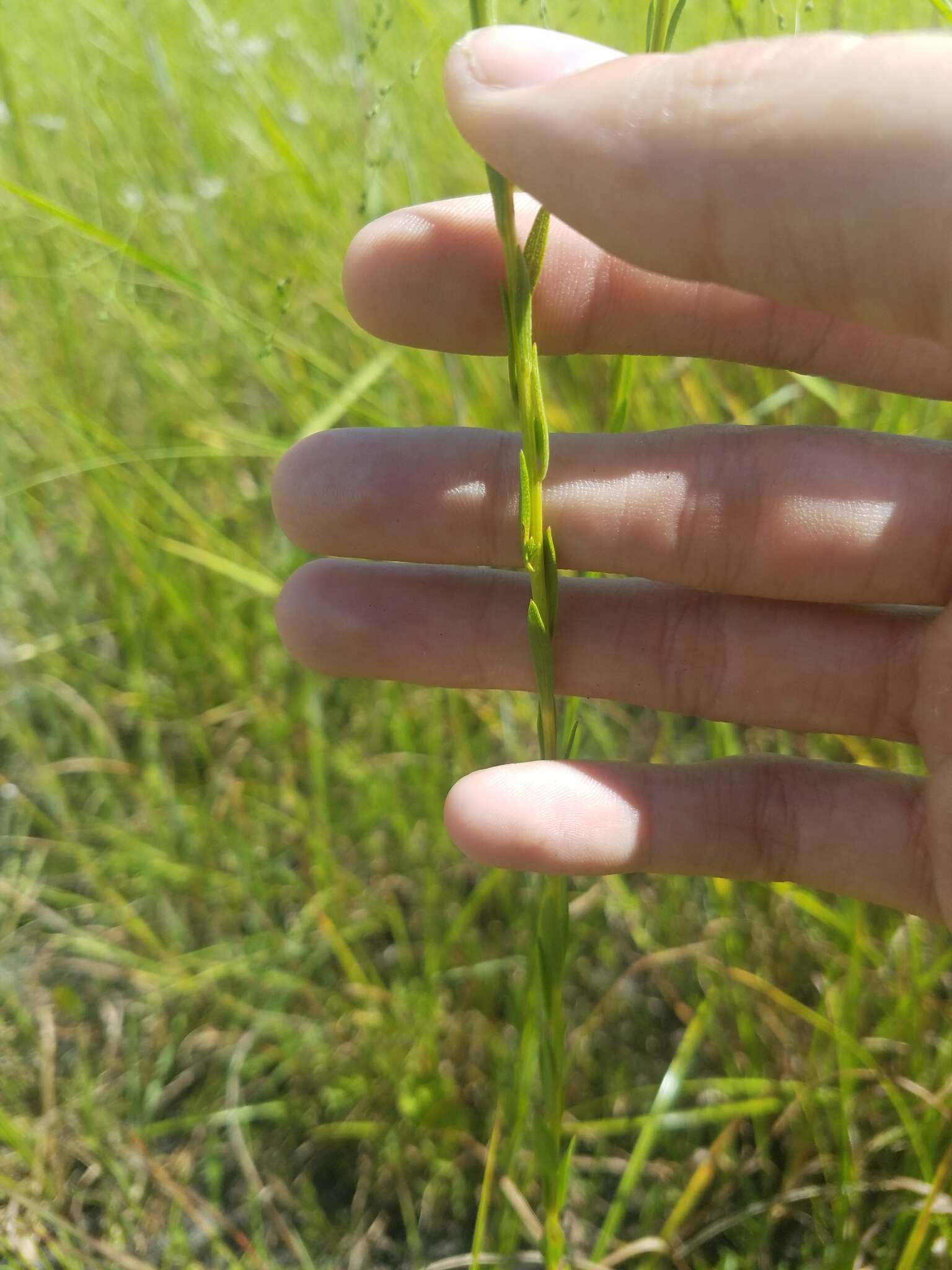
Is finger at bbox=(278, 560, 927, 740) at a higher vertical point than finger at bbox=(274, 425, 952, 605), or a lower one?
lower

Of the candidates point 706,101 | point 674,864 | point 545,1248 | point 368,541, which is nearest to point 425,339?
point 368,541

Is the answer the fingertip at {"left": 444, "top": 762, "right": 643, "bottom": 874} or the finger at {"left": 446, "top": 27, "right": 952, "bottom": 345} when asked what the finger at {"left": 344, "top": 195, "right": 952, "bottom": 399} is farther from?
the fingertip at {"left": 444, "top": 762, "right": 643, "bottom": 874}

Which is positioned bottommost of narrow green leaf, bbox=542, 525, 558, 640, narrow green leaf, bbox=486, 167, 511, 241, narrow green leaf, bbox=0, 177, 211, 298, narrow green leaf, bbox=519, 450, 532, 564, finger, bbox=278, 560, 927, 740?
finger, bbox=278, 560, 927, 740

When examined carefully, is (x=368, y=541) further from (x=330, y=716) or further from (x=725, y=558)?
(x=330, y=716)

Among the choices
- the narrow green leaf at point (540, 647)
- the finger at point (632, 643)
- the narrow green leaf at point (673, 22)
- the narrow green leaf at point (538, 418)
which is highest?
the narrow green leaf at point (673, 22)

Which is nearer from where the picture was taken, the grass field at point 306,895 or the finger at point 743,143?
the finger at point 743,143

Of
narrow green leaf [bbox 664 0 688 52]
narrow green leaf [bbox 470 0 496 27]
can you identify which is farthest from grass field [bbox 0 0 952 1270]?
narrow green leaf [bbox 470 0 496 27]

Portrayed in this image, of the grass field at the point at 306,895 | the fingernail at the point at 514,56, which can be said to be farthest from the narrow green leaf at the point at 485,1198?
the fingernail at the point at 514,56

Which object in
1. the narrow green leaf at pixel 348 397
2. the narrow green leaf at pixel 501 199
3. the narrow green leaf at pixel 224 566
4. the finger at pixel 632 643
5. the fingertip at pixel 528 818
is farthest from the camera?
the narrow green leaf at pixel 224 566

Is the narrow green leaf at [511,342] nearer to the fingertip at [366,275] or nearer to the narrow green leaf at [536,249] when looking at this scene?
the narrow green leaf at [536,249]
